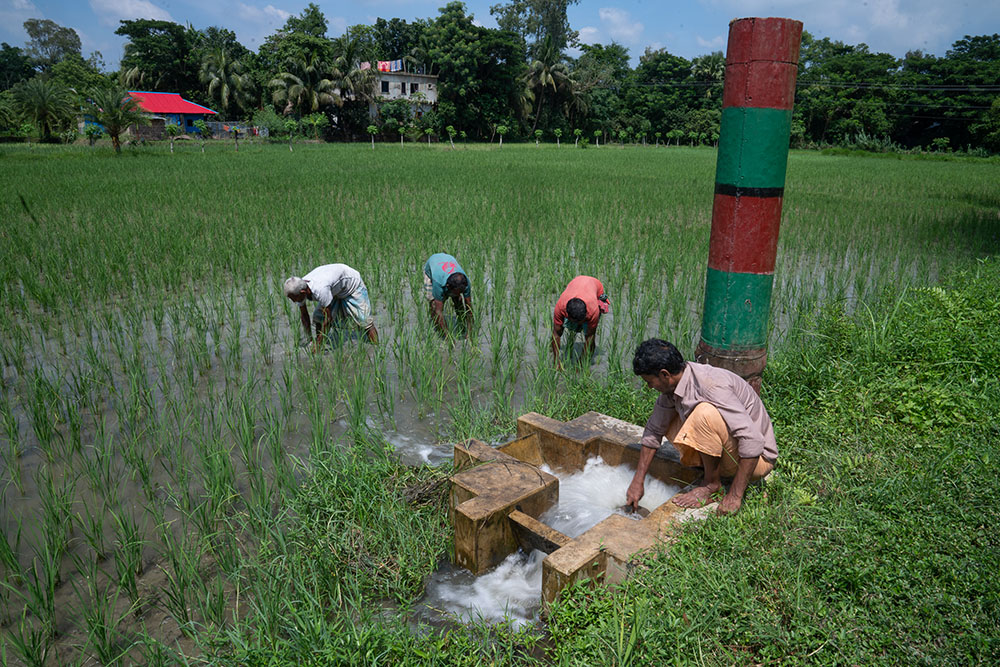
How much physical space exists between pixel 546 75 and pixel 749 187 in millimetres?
38076

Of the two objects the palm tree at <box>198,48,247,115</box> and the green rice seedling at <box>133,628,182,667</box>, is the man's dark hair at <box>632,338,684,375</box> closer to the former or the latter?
the green rice seedling at <box>133,628,182,667</box>

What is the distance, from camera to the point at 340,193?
11438mm

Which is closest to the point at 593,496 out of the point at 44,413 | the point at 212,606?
the point at 212,606

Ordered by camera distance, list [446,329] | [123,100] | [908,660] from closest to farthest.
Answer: [908,660] → [446,329] → [123,100]

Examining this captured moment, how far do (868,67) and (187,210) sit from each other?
40.4 meters

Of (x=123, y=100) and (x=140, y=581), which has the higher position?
(x=123, y=100)

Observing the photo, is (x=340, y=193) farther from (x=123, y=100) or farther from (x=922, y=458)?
(x=123, y=100)

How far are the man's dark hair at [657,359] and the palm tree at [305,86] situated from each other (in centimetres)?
3373

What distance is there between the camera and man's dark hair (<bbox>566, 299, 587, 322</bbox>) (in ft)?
12.7

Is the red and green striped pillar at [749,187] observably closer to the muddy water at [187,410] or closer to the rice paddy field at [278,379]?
the rice paddy field at [278,379]

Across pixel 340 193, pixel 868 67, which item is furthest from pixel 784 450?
pixel 868 67

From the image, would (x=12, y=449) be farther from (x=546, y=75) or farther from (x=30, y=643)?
(x=546, y=75)

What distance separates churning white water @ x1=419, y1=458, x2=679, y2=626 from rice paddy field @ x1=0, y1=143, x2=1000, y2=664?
117 millimetres

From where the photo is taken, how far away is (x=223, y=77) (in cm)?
3506
